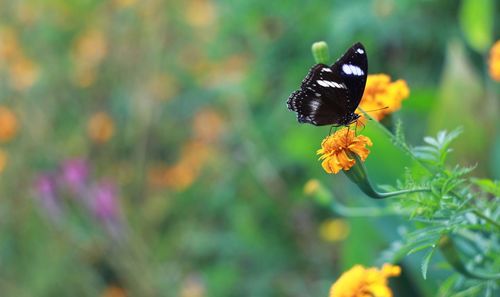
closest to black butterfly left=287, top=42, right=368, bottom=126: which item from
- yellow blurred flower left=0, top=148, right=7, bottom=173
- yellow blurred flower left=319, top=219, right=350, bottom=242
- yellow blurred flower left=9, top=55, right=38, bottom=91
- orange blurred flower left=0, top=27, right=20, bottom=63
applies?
yellow blurred flower left=319, top=219, right=350, bottom=242

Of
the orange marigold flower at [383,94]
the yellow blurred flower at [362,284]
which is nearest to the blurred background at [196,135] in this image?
the orange marigold flower at [383,94]

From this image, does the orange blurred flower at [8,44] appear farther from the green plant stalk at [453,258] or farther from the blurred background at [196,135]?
the green plant stalk at [453,258]

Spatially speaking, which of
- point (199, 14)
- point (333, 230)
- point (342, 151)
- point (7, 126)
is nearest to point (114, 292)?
point (7, 126)

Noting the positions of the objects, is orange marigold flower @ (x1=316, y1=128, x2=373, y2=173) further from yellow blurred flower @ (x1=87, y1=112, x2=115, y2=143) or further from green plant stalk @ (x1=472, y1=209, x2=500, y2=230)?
yellow blurred flower @ (x1=87, y1=112, x2=115, y2=143)

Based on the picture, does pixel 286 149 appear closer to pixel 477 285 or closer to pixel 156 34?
pixel 156 34

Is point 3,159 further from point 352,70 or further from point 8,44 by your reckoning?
point 352,70
